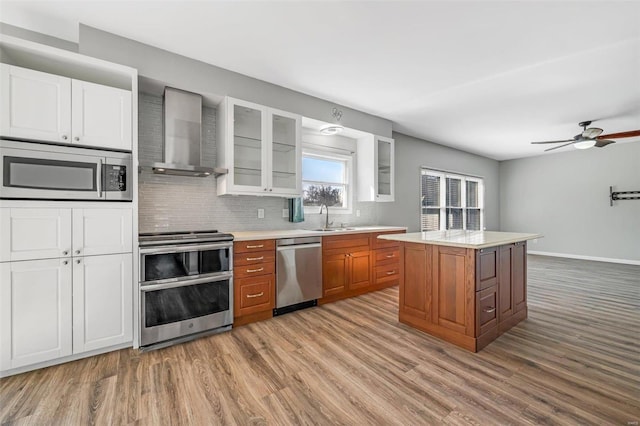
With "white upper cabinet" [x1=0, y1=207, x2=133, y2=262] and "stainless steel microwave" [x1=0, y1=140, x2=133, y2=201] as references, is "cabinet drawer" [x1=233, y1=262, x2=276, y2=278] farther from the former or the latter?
"stainless steel microwave" [x1=0, y1=140, x2=133, y2=201]

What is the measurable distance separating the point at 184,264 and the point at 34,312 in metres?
1.04

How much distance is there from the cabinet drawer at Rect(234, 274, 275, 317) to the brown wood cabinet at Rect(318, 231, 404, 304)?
0.74 metres

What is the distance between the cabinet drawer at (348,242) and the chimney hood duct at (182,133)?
1.64 meters

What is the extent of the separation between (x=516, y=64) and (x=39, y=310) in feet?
16.3

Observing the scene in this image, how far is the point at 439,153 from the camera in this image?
6344 millimetres

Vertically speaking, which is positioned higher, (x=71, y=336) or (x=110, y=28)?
(x=110, y=28)

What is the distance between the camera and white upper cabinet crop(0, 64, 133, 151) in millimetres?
1970

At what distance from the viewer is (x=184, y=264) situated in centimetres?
253

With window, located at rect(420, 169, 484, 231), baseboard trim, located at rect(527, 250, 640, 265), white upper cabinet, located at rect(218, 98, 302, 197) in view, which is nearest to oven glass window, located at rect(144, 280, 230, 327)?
white upper cabinet, located at rect(218, 98, 302, 197)

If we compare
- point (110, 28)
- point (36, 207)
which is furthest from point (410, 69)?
point (36, 207)

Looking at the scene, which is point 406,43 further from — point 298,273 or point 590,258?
point 590,258

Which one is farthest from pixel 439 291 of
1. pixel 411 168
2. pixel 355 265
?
pixel 411 168

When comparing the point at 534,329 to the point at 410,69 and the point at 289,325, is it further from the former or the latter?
the point at 410,69

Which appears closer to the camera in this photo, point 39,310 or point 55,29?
point 39,310
